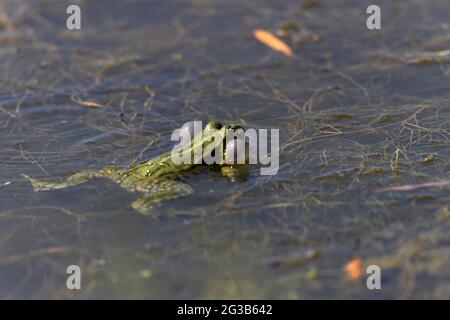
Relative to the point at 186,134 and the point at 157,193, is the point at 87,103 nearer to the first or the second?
the point at 186,134

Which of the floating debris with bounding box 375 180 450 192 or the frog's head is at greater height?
the frog's head

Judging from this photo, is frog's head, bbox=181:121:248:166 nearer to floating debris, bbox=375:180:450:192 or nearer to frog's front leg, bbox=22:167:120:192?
frog's front leg, bbox=22:167:120:192

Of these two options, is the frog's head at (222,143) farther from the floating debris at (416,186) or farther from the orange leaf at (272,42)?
the orange leaf at (272,42)

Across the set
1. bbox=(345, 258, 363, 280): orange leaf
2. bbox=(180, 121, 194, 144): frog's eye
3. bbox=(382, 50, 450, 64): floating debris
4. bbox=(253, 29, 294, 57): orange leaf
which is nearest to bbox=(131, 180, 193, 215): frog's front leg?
bbox=(180, 121, 194, 144): frog's eye

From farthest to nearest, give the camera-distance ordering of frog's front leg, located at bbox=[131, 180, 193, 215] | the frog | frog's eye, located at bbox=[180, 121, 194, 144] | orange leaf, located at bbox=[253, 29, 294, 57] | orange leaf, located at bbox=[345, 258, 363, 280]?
1. orange leaf, located at bbox=[253, 29, 294, 57]
2. frog's eye, located at bbox=[180, 121, 194, 144]
3. the frog
4. frog's front leg, located at bbox=[131, 180, 193, 215]
5. orange leaf, located at bbox=[345, 258, 363, 280]

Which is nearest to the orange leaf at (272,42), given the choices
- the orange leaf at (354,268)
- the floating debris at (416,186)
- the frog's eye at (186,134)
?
the frog's eye at (186,134)

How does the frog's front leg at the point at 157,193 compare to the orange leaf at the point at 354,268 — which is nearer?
the orange leaf at the point at 354,268
